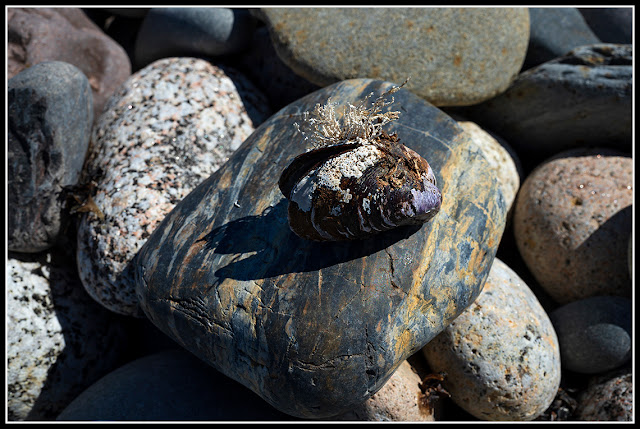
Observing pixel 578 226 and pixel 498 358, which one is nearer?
pixel 498 358

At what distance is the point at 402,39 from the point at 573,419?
8.78ft

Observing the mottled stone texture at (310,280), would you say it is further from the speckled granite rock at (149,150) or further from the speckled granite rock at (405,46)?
the speckled granite rock at (405,46)

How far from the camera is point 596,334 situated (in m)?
3.17

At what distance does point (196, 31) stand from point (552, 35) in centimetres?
276

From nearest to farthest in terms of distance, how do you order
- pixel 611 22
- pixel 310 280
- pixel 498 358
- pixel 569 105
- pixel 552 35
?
pixel 310 280
pixel 498 358
pixel 569 105
pixel 552 35
pixel 611 22

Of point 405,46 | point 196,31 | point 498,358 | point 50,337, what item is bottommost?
point 50,337

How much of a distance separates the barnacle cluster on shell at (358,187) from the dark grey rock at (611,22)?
317cm

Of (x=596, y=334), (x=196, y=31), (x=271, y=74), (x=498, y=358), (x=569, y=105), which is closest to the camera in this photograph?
(x=498, y=358)

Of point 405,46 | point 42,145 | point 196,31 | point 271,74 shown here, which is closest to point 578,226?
point 405,46

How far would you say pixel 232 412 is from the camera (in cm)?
305


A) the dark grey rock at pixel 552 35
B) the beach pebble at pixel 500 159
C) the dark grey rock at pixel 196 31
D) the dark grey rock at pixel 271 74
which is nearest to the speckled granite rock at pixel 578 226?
the beach pebble at pixel 500 159

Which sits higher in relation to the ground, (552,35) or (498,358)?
(552,35)

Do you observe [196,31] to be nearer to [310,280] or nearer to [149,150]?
[149,150]

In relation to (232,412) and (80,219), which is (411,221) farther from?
(80,219)
